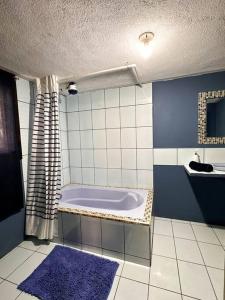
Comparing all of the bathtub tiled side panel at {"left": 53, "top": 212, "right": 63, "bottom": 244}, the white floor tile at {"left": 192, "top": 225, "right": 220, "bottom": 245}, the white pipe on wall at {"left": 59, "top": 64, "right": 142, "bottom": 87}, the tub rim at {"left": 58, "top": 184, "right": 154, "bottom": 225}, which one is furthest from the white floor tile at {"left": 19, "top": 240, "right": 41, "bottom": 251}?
the white pipe on wall at {"left": 59, "top": 64, "right": 142, "bottom": 87}

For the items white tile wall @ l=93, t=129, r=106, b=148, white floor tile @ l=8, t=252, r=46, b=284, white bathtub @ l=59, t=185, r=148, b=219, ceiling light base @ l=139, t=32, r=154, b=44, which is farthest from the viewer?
white tile wall @ l=93, t=129, r=106, b=148

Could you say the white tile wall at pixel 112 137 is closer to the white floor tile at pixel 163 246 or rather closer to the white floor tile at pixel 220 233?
the white floor tile at pixel 163 246

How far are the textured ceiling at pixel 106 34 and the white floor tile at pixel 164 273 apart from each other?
1.99 metres

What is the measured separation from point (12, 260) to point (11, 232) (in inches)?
10.8

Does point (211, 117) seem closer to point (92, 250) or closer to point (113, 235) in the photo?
point (113, 235)

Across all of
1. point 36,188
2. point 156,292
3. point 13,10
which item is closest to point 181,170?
point 156,292

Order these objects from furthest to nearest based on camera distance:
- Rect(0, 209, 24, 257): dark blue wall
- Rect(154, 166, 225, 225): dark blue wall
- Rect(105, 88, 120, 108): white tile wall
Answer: Rect(105, 88, 120, 108): white tile wall, Rect(154, 166, 225, 225): dark blue wall, Rect(0, 209, 24, 257): dark blue wall

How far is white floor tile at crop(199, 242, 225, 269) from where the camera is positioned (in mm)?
1470

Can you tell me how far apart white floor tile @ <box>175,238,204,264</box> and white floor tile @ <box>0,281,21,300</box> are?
1495 millimetres

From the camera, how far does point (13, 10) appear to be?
0.91 metres

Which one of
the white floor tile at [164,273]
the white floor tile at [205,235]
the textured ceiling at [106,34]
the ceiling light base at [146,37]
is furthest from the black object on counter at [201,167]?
the ceiling light base at [146,37]

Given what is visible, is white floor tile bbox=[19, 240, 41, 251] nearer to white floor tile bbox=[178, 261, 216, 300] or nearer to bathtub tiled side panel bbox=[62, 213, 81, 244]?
bathtub tiled side panel bbox=[62, 213, 81, 244]

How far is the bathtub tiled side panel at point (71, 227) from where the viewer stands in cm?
172

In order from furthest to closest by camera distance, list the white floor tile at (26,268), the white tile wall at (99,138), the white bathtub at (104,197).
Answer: the white tile wall at (99,138) → the white bathtub at (104,197) → the white floor tile at (26,268)
